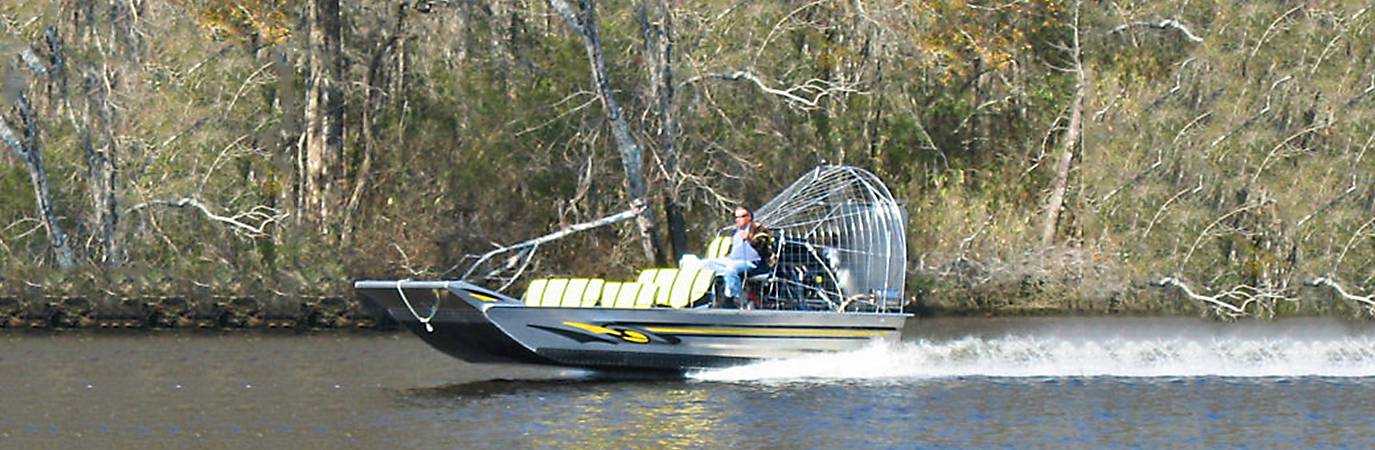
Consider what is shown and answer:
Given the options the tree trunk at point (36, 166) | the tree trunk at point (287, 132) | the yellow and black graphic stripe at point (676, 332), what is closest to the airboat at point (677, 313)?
the yellow and black graphic stripe at point (676, 332)

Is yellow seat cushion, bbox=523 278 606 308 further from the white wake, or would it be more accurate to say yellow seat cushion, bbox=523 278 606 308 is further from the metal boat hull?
the white wake

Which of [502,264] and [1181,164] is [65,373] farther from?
[1181,164]

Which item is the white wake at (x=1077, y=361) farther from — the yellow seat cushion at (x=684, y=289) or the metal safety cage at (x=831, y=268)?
the yellow seat cushion at (x=684, y=289)

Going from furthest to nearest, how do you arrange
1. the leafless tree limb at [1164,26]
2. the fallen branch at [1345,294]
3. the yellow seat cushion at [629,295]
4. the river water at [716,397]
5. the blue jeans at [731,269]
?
the leafless tree limb at [1164,26], the fallen branch at [1345,294], the blue jeans at [731,269], the yellow seat cushion at [629,295], the river water at [716,397]

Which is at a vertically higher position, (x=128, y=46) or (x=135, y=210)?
(x=128, y=46)

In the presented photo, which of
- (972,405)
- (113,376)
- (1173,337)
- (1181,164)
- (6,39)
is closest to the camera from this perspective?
(972,405)

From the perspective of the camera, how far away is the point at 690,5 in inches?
1684

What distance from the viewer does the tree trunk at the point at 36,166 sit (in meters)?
40.5

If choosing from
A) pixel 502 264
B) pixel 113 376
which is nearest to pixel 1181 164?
pixel 502 264

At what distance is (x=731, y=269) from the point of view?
2742 cm

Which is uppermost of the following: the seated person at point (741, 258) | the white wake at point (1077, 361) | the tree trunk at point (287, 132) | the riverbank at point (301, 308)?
the tree trunk at point (287, 132)

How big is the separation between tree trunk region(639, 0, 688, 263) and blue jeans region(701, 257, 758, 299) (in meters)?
13.3

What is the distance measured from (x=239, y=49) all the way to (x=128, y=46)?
8.44 ft

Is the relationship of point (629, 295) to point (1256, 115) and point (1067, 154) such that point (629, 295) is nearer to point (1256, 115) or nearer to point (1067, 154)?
point (1256, 115)
